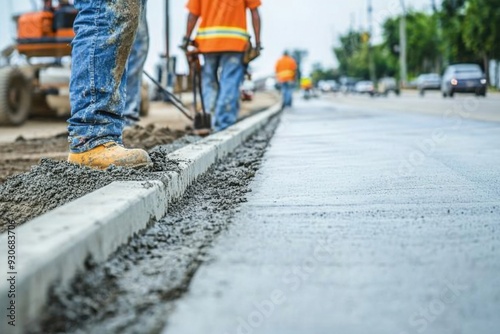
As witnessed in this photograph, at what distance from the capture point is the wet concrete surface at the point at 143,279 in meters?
1.92

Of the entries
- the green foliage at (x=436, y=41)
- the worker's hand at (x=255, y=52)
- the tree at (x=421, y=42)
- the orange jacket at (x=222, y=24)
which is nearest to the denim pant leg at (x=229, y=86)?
the orange jacket at (x=222, y=24)

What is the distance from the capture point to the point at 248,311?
2000 millimetres

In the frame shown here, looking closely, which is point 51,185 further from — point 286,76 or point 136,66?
point 286,76

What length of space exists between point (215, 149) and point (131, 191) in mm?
2664

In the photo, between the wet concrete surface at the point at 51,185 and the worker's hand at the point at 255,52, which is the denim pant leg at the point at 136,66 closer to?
the worker's hand at the point at 255,52

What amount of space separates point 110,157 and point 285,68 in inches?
963

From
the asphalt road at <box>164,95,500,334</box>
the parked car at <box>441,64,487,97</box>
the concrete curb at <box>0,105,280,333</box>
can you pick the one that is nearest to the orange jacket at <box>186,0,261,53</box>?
the asphalt road at <box>164,95,500,334</box>

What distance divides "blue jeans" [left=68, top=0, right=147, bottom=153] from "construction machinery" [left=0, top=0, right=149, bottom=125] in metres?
8.95

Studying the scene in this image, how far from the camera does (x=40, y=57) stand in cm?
1430

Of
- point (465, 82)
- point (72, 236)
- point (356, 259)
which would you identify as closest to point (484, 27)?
point (465, 82)

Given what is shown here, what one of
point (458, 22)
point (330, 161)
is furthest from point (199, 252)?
point (458, 22)

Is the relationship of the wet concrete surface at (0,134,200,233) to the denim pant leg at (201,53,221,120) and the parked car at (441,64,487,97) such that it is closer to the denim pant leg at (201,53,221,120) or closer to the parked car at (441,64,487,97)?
the denim pant leg at (201,53,221,120)

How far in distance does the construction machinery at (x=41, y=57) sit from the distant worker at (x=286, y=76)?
45.9 ft

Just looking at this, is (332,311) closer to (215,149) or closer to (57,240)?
(57,240)
